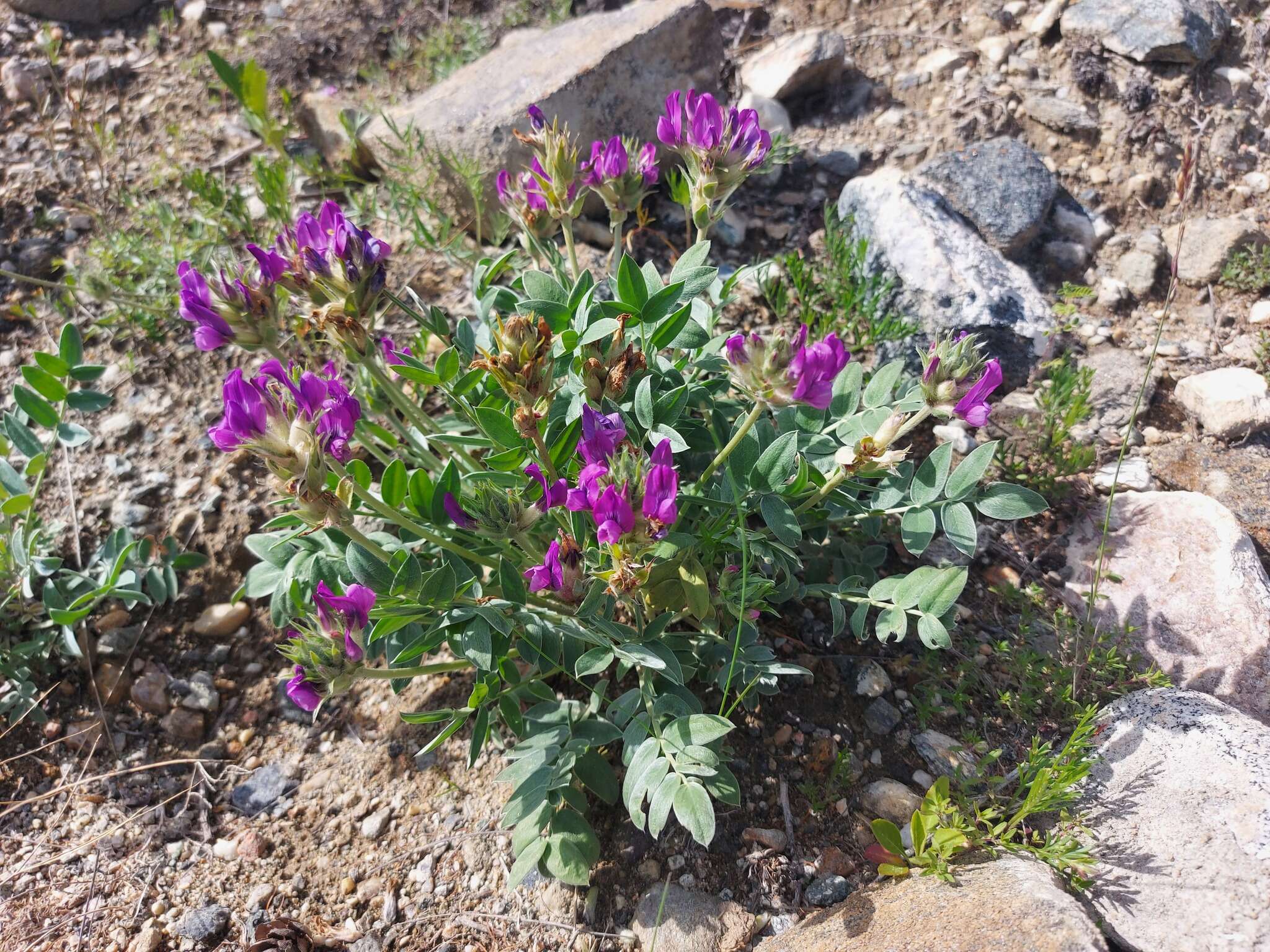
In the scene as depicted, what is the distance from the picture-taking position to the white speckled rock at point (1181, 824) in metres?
2.14

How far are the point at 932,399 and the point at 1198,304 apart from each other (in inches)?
86.3

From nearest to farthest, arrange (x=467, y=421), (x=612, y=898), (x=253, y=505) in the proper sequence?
(x=612, y=898) < (x=467, y=421) < (x=253, y=505)

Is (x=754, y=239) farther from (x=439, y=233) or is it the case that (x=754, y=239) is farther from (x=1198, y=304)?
(x=1198, y=304)

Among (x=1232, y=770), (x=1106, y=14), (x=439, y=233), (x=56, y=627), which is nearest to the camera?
(x=1232, y=770)

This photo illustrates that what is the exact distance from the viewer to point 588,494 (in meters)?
2.11

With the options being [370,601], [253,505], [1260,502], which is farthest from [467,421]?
[1260,502]

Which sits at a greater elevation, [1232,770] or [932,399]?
[932,399]

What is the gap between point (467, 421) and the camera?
3.04 m

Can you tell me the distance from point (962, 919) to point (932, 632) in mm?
673

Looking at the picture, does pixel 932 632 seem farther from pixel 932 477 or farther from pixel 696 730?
pixel 696 730

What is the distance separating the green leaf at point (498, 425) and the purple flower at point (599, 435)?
257mm

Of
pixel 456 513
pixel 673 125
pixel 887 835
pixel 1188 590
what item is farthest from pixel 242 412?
pixel 1188 590

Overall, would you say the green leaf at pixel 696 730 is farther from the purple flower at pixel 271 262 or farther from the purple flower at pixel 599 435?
the purple flower at pixel 271 262

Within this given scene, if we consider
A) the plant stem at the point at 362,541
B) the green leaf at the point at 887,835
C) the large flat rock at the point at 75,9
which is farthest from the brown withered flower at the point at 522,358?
the large flat rock at the point at 75,9
